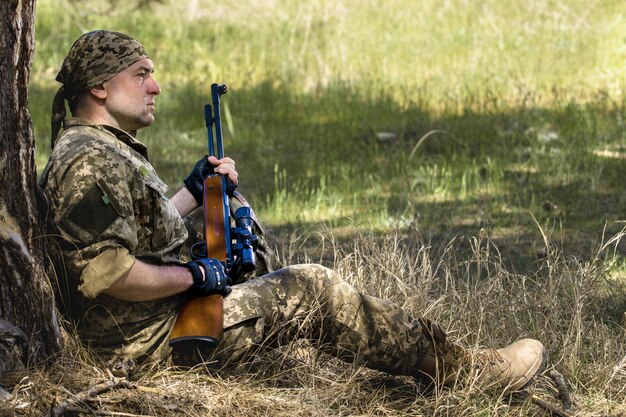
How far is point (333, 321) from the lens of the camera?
4395 millimetres

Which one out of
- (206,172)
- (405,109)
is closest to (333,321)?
(206,172)

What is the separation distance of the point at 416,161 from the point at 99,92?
5.42 meters

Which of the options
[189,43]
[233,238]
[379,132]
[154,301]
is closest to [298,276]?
[233,238]

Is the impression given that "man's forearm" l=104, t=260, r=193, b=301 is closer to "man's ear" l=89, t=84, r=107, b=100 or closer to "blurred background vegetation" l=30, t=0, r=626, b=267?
"man's ear" l=89, t=84, r=107, b=100

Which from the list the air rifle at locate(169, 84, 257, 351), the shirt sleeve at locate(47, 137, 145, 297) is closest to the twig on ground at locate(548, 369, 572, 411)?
the air rifle at locate(169, 84, 257, 351)

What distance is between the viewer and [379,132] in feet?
33.9

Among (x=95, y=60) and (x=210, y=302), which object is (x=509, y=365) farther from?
(x=95, y=60)

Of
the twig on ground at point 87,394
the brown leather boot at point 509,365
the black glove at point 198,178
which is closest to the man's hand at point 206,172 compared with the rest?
the black glove at point 198,178

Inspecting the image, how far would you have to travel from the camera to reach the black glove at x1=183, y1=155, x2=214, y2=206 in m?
4.79

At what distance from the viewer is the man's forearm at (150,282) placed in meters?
3.97

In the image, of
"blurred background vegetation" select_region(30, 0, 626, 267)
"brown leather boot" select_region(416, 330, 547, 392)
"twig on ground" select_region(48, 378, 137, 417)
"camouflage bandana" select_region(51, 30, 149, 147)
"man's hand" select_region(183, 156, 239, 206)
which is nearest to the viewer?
"twig on ground" select_region(48, 378, 137, 417)

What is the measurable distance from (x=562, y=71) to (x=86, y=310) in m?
8.59

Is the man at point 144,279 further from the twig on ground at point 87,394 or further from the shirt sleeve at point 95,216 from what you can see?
the twig on ground at point 87,394

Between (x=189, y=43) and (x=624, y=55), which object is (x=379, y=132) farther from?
(x=189, y=43)
